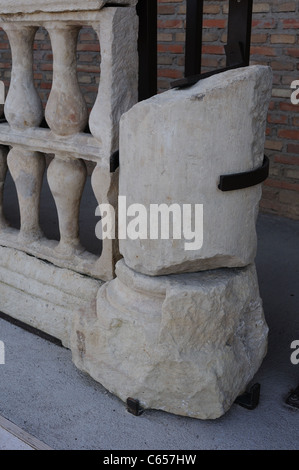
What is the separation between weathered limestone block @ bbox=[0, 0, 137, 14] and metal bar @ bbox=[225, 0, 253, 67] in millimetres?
366

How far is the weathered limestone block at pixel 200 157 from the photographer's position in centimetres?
167

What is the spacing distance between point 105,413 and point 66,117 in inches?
42.6

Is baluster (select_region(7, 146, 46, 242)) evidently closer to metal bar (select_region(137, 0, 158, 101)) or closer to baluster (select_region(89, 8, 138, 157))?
baluster (select_region(89, 8, 138, 157))

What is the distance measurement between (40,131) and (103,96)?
0.40m

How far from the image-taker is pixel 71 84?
2129mm

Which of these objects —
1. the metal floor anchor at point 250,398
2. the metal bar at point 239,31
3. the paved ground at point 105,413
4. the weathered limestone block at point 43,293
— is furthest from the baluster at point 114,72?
the metal floor anchor at point 250,398

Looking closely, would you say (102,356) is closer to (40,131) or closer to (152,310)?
(152,310)

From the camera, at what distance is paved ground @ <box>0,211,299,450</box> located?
1783 millimetres

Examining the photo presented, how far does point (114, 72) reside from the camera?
195cm

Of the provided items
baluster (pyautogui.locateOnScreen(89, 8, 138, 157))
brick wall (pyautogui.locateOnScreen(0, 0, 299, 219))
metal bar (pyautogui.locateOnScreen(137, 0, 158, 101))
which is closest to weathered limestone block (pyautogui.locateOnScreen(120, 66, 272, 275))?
baluster (pyautogui.locateOnScreen(89, 8, 138, 157))

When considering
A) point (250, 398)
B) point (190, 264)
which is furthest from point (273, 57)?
point (250, 398)

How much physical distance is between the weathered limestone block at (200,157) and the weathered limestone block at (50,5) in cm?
41

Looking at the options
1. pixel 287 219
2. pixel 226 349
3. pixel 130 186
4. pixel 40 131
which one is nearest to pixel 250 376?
pixel 226 349

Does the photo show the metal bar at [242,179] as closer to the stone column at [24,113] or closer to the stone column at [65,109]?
the stone column at [65,109]
